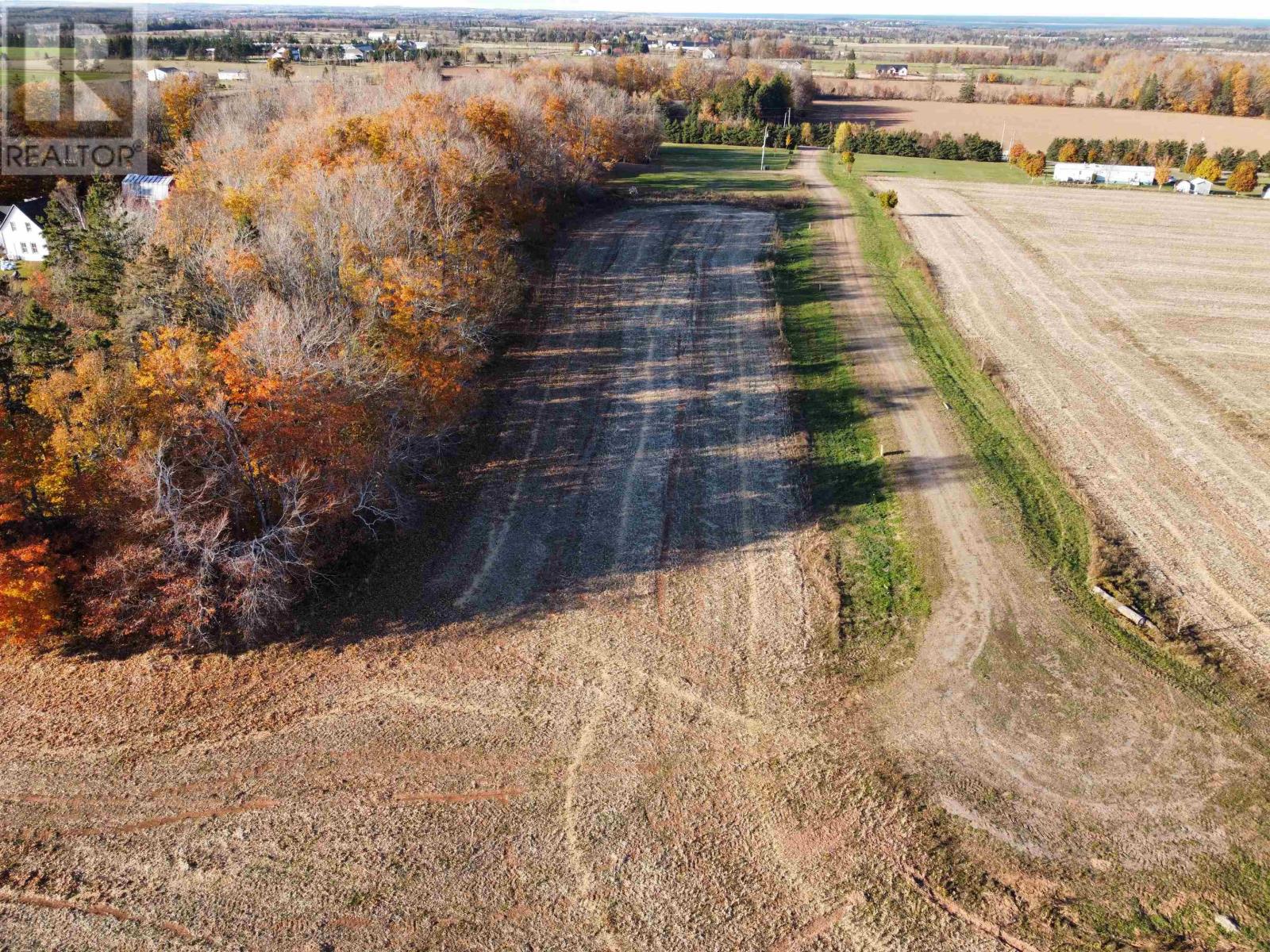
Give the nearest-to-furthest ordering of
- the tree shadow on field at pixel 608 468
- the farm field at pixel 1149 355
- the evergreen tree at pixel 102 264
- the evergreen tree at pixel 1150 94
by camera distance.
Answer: the tree shadow on field at pixel 608 468 < the farm field at pixel 1149 355 < the evergreen tree at pixel 102 264 < the evergreen tree at pixel 1150 94

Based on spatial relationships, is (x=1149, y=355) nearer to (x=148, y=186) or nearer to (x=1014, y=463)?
(x=1014, y=463)

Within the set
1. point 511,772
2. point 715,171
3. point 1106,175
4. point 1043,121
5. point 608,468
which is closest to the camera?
point 511,772

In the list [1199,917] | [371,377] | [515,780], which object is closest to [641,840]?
[515,780]

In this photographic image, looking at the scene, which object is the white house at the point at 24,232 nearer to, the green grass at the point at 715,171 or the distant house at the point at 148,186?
the distant house at the point at 148,186

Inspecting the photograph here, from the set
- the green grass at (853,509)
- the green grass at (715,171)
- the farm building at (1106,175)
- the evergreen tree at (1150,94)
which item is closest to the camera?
the green grass at (853,509)

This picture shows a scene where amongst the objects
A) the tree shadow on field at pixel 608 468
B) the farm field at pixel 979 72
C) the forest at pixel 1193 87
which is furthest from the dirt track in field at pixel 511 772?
the farm field at pixel 979 72

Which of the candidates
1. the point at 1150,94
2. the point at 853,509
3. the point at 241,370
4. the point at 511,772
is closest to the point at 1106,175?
the point at 1150,94

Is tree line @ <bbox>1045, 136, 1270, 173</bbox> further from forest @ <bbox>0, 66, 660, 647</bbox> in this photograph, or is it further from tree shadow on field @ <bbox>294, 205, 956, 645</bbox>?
forest @ <bbox>0, 66, 660, 647</bbox>
